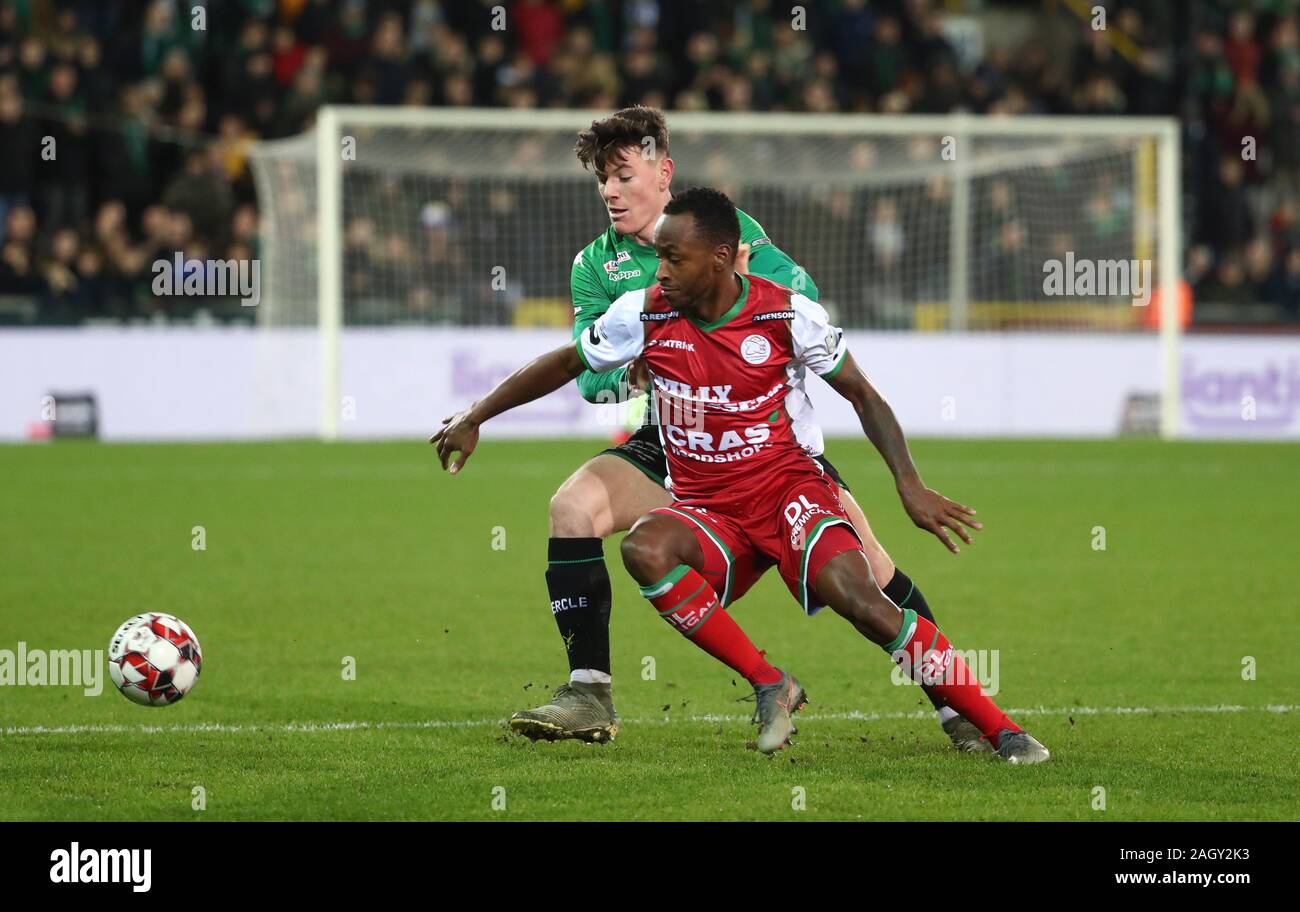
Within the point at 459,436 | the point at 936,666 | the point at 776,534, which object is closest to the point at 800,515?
the point at 776,534

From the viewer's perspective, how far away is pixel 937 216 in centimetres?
2192

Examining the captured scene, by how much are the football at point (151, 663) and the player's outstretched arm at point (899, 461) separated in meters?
2.29

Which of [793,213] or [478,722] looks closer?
[478,722]

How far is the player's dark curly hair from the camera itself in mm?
5680

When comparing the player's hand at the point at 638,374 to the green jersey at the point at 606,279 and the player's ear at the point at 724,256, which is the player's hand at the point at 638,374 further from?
the player's ear at the point at 724,256

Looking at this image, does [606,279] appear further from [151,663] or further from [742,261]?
[151,663]

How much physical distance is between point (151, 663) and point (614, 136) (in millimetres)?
2298

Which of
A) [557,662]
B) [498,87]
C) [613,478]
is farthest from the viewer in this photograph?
[498,87]

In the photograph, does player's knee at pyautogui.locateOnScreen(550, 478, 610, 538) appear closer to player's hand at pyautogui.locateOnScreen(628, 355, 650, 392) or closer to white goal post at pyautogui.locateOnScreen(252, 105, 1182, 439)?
player's hand at pyautogui.locateOnScreen(628, 355, 650, 392)

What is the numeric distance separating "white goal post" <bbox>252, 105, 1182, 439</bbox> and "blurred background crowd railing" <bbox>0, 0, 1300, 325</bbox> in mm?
788

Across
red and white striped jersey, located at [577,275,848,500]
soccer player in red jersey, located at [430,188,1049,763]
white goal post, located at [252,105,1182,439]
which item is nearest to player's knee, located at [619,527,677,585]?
soccer player in red jersey, located at [430,188,1049,763]

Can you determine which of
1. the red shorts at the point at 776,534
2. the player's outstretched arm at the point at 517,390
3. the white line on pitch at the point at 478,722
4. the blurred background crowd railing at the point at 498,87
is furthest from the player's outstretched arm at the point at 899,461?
the blurred background crowd railing at the point at 498,87

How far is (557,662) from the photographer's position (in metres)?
7.83

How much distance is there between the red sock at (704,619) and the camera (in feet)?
19.0
